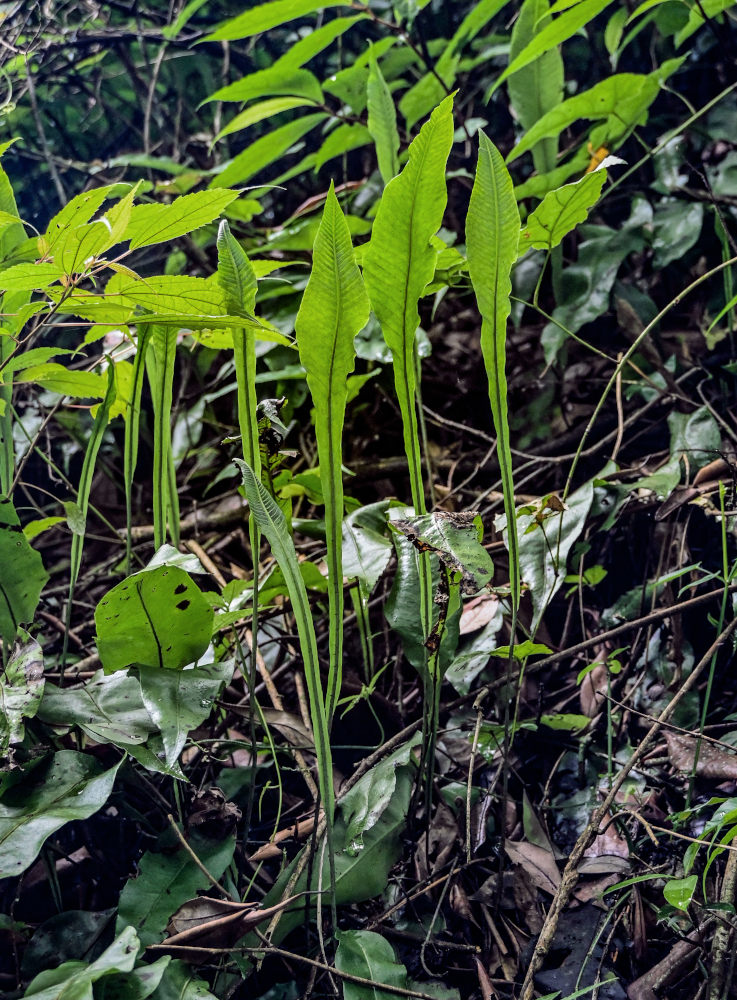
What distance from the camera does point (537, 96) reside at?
1111 mm

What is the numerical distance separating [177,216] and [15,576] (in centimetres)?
34

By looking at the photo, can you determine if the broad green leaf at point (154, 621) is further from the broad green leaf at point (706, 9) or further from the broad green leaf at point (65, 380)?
the broad green leaf at point (706, 9)

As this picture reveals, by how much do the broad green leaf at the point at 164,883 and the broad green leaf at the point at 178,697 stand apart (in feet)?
0.43

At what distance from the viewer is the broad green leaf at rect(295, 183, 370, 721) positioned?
0.52 meters

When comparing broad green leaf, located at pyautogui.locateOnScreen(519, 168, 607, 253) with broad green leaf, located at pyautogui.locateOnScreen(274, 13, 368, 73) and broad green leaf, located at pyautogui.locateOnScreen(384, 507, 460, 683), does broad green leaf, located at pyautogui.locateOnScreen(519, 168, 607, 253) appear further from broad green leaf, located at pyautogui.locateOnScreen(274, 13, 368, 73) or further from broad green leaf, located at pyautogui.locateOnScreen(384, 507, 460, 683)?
broad green leaf, located at pyautogui.locateOnScreen(274, 13, 368, 73)

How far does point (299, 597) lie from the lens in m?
0.53

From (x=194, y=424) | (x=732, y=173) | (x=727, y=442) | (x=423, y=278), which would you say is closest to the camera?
(x=423, y=278)

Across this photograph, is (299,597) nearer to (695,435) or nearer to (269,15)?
(695,435)

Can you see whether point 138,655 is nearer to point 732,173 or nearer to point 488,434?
point 488,434

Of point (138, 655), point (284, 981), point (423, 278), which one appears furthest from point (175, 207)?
point (284, 981)

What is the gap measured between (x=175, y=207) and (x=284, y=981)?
0.64 m

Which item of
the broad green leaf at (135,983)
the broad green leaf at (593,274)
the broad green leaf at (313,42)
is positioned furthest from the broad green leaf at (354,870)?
the broad green leaf at (313,42)

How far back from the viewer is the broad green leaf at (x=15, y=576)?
0.63 meters

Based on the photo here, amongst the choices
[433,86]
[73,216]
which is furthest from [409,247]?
[433,86]
